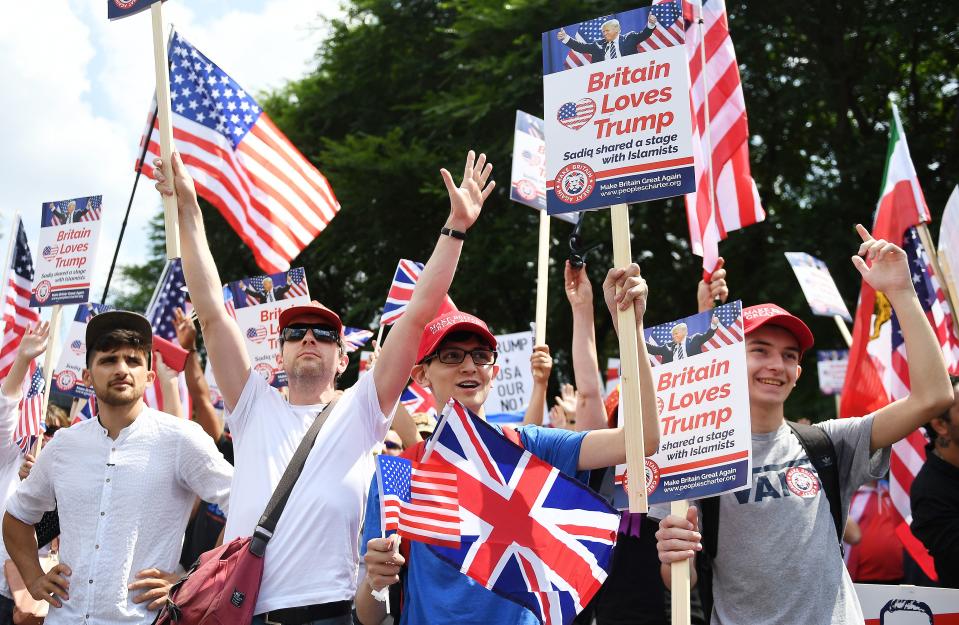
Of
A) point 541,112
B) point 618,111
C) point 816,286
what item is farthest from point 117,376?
point 541,112

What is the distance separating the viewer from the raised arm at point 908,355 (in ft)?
11.5

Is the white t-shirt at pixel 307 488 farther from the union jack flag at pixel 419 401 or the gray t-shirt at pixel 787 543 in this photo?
the union jack flag at pixel 419 401

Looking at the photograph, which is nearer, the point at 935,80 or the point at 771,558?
the point at 771,558

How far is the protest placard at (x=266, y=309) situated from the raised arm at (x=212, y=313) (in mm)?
2932

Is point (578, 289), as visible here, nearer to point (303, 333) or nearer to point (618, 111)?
point (618, 111)

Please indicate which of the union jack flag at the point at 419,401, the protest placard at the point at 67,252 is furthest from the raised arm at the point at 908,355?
the protest placard at the point at 67,252

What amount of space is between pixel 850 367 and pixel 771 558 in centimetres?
371

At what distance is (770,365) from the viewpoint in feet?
12.5

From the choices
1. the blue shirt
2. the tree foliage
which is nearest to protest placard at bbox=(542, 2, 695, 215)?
the blue shirt

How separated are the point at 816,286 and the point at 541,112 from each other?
8012mm

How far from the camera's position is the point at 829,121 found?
56.5 ft

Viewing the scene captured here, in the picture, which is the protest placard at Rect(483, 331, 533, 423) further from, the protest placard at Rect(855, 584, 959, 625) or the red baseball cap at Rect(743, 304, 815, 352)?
the red baseball cap at Rect(743, 304, 815, 352)

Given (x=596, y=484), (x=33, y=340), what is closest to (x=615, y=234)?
(x=596, y=484)

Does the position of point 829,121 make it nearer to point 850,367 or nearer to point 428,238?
point 428,238
